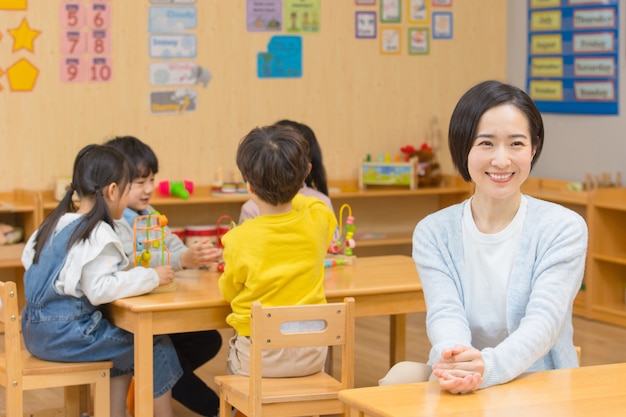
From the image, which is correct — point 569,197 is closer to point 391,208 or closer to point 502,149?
point 391,208

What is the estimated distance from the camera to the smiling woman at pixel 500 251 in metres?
2.31

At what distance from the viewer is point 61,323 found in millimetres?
3402

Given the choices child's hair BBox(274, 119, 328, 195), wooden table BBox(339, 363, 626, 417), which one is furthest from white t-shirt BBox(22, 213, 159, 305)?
wooden table BBox(339, 363, 626, 417)

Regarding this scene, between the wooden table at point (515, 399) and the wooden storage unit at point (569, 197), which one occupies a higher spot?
the wooden table at point (515, 399)

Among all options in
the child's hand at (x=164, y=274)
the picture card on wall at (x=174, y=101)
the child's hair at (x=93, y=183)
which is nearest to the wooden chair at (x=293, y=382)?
the child's hand at (x=164, y=274)

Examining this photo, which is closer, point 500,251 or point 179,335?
point 500,251

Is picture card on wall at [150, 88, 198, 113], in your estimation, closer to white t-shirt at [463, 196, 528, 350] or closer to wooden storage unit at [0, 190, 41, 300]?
wooden storage unit at [0, 190, 41, 300]

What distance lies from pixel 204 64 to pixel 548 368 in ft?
13.5

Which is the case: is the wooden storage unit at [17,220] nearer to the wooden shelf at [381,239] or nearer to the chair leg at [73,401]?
the chair leg at [73,401]

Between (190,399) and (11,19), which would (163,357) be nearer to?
(190,399)

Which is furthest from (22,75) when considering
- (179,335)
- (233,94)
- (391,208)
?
(391,208)

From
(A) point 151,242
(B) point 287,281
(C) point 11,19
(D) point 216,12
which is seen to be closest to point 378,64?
(D) point 216,12

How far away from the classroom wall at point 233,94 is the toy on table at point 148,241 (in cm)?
192

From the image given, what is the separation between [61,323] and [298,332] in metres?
0.85
